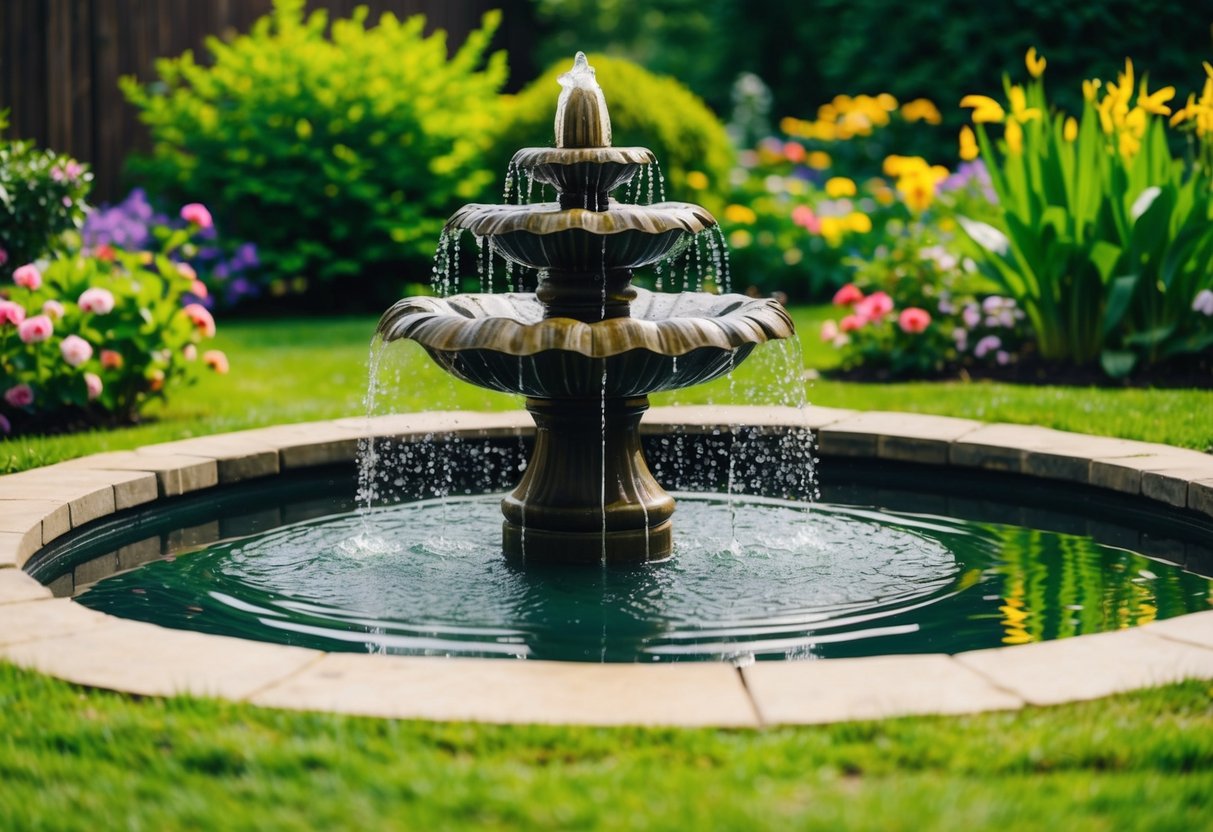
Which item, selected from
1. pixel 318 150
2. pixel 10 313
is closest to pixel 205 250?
pixel 318 150

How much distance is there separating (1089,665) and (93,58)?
10.3 m

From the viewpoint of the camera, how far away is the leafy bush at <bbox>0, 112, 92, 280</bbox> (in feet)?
22.2

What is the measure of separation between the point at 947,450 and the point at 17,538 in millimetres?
3531

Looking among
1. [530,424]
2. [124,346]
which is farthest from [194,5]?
[530,424]

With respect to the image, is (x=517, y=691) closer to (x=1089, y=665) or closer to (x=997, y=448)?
(x=1089, y=665)

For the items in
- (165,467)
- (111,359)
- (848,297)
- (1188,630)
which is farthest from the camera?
(848,297)

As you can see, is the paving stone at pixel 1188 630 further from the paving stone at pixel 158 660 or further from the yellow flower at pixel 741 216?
the yellow flower at pixel 741 216

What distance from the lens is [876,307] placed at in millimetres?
7957

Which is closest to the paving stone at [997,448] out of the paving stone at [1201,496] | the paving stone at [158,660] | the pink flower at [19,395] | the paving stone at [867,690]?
the paving stone at [1201,496]

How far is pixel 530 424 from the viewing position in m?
6.35

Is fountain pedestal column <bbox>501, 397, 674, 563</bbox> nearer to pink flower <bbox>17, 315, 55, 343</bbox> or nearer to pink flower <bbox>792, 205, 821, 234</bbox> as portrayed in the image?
pink flower <bbox>17, 315, 55, 343</bbox>

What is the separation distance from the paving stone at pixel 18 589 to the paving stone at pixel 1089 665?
234cm

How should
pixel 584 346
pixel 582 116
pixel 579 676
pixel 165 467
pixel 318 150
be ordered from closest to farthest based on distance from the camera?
1. pixel 579 676
2. pixel 584 346
3. pixel 582 116
4. pixel 165 467
5. pixel 318 150

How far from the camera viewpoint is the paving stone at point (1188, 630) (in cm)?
339
